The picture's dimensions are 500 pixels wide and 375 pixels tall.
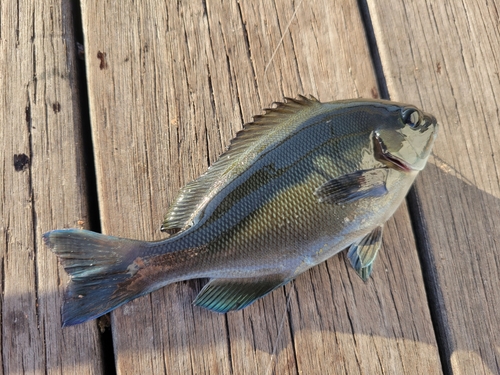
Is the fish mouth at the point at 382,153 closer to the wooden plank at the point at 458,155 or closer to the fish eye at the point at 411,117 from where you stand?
the fish eye at the point at 411,117

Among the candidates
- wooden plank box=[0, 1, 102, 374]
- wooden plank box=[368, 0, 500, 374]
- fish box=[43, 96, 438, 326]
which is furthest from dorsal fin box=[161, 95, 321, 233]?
wooden plank box=[368, 0, 500, 374]

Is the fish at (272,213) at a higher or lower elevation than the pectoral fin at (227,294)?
higher

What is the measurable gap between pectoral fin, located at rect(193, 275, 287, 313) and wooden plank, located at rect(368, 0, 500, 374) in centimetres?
93

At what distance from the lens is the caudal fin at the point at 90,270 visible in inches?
64.6

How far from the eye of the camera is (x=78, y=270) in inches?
64.9

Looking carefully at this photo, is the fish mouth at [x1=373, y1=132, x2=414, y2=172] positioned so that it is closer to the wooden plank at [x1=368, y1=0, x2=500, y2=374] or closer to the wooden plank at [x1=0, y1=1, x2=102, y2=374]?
the wooden plank at [x1=368, y1=0, x2=500, y2=374]

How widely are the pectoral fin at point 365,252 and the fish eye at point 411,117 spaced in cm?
51

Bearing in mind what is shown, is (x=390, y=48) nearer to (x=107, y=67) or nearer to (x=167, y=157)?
(x=167, y=157)

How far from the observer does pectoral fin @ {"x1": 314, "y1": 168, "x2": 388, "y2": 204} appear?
5.78ft

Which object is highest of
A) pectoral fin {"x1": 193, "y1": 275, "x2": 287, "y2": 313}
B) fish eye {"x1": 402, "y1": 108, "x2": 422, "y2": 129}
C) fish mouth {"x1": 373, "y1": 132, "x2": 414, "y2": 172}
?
fish eye {"x1": 402, "y1": 108, "x2": 422, "y2": 129}

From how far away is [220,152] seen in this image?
214 cm

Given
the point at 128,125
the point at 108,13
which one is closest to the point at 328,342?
the point at 128,125

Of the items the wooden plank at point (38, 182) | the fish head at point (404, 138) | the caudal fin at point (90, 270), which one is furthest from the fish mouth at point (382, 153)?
the wooden plank at point (38, 182)

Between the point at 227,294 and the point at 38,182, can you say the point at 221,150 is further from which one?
the point at 38,182
